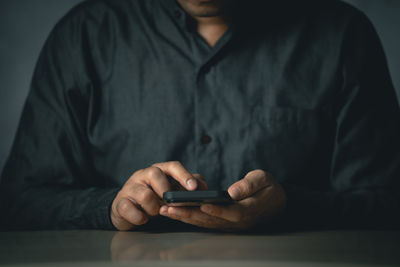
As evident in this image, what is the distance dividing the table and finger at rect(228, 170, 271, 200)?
0.24 feet

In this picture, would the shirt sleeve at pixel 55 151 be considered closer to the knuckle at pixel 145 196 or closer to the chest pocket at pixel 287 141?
the knuckle at pixel 145 196

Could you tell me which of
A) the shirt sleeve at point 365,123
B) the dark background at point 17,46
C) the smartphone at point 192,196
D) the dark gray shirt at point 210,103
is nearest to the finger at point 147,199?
the smartphone at point 192,196

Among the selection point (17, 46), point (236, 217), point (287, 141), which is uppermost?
point (17, 46)

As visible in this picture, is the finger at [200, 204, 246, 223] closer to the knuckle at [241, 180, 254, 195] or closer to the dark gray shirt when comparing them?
the knuckle at [241, 180, 254, 195]

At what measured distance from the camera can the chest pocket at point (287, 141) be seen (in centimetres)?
113

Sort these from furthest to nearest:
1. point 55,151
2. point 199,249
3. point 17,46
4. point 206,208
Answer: point 17,46 → point 55,151 → point 206,208 → point 199,249

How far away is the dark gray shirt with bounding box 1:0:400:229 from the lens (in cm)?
112

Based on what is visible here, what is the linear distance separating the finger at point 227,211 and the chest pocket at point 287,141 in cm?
38

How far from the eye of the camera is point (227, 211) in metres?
0.75

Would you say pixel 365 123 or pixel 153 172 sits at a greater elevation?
pixel 153 172

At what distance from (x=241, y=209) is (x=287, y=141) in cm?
44

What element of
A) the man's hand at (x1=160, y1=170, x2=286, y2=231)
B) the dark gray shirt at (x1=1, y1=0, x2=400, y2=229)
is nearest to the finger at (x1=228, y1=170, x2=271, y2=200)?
the man's hand at (x1=160, y1=170, x2=286, y2=231)

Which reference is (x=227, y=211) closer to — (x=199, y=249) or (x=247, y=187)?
(x=247, y=187)

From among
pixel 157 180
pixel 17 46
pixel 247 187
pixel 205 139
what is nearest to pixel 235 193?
pixel 247 187
